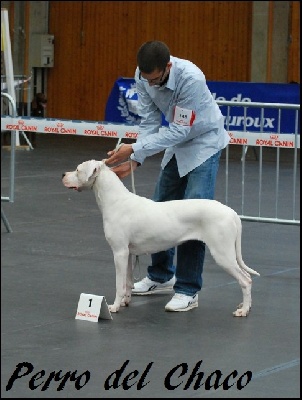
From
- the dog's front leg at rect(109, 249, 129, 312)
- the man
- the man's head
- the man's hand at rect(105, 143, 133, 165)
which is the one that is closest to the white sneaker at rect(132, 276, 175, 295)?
the man

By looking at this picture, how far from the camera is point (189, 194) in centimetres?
682

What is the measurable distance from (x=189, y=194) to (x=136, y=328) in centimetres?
96

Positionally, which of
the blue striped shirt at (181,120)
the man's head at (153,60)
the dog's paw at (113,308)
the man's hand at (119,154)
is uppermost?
the man's head at (153,60)

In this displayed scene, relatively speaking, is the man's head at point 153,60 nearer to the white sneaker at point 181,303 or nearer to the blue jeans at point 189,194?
the blue jeans at point 189,194

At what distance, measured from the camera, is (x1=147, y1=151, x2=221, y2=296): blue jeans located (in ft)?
22.3

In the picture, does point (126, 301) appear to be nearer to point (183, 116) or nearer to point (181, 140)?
point (181, 140)

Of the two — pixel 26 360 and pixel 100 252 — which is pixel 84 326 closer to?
pixel 26 360

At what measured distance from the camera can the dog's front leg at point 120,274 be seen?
664 cm

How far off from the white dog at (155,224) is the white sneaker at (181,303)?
0.97 feet

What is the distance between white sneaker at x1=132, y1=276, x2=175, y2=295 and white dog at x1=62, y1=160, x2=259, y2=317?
1.50ft

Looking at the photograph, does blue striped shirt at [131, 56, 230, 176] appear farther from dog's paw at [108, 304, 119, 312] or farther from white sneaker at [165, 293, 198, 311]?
dog's paw at [108, 304, 119, 312]

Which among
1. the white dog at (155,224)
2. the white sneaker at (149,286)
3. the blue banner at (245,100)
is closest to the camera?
the white dog at (155,224)

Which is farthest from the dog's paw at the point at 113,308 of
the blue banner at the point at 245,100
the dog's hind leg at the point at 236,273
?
the blue banner at the point at 245,100

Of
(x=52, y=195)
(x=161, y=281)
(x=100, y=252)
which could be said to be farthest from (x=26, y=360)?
(x=52, y=195)
